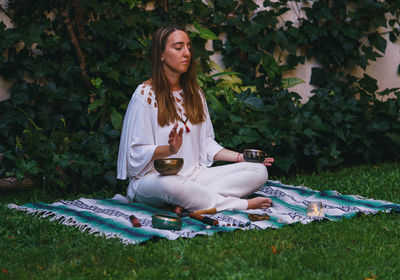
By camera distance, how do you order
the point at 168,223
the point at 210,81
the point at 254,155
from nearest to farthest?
1. the point at 168,223
2. the point at 254,155
3. the point at 210,81

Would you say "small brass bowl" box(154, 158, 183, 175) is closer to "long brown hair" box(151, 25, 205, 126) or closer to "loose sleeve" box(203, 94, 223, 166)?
"long brown hair" box(151, 25, 205, 126)

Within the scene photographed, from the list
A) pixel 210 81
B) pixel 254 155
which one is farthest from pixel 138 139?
A: pixel 210 81

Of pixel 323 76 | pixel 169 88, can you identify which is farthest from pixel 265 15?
pixel 169 88

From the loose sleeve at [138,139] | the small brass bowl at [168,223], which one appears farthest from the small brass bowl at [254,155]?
the small brass bowl at [168,223]

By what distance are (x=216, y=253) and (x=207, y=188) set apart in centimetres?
97

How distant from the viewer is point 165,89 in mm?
3549

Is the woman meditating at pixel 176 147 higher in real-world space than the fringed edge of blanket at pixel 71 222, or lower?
higher

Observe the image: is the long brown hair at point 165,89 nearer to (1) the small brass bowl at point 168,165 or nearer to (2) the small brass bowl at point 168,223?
(1) the small brass bowl at point 168,165

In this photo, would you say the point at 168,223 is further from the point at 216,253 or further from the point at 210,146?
the point at 210,146

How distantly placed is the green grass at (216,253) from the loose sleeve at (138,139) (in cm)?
64

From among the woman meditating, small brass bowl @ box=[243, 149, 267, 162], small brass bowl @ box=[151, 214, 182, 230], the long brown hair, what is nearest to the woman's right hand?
the woman meditating

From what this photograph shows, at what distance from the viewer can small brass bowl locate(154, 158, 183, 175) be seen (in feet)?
10.6

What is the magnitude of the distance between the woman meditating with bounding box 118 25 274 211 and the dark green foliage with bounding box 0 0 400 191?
818 millimetres

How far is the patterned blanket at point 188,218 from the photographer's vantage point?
282 centimetres
